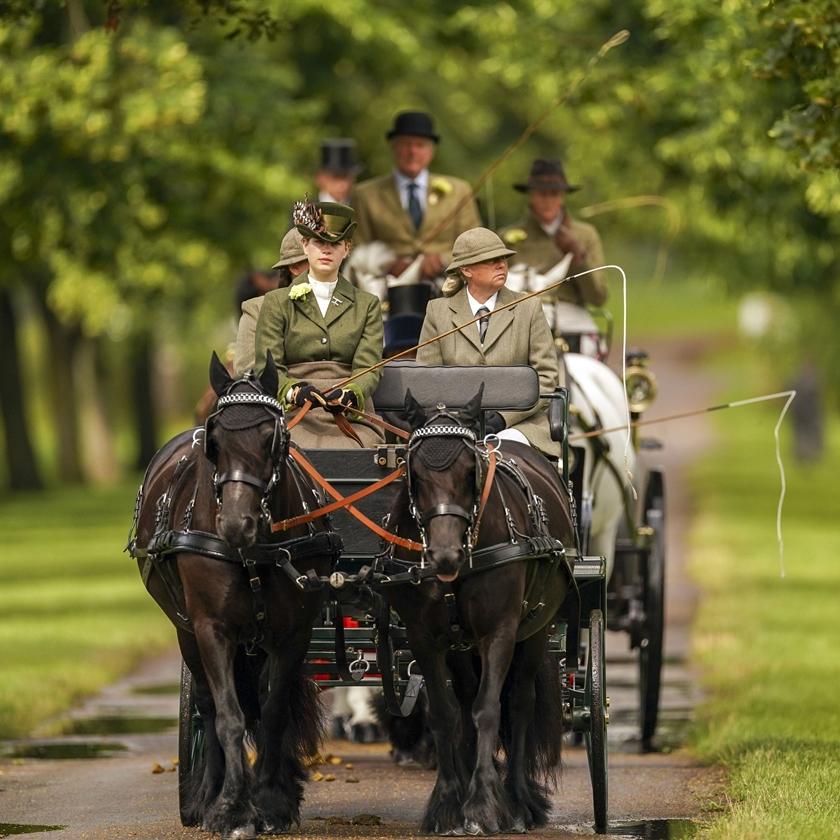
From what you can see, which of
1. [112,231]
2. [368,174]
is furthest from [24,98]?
[368,174]

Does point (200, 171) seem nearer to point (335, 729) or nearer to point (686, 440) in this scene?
point (335, 729)

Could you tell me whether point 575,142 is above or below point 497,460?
above

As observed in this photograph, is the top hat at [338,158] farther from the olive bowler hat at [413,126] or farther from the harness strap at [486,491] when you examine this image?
the harness strap at [486,491]

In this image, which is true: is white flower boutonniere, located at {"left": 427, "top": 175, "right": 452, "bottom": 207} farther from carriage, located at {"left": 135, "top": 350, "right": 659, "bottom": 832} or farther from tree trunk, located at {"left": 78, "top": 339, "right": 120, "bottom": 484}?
tree trunk, located at {"left": 78, "top": 339, "right": 120, "bottom": 484}

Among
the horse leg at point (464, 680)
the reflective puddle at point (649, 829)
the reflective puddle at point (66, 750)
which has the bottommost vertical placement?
the reflective puddle at point (649, 829)

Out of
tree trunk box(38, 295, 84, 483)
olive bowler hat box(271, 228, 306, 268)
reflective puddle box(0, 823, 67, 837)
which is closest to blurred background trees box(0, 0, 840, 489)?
olive bowler hat box(271, 228, 306, 268)

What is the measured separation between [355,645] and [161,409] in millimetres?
57090

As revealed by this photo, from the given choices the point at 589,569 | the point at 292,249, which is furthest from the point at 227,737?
the point at 292,249

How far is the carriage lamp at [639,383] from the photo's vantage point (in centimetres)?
1301

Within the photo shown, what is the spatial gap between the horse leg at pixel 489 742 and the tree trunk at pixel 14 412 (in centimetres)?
2763

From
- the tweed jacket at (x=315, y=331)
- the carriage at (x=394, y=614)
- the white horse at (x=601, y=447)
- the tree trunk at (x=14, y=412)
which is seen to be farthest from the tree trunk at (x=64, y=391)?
the carriage at (x=394, y=614)

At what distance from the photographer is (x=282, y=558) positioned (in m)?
8.56

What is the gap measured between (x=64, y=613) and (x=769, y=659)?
7264mm

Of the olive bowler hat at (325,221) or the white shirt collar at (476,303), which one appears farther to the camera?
the white shirt collar at (476,303)
